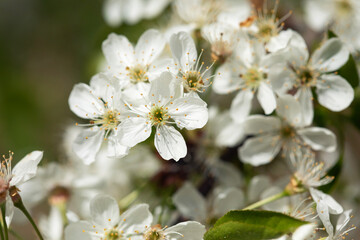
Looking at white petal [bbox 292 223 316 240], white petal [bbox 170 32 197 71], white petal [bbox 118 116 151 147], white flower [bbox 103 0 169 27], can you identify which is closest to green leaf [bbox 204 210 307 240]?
white petal [bbox 292 223 316 240]

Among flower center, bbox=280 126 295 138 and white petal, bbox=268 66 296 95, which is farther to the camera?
flower center, bbox=280 126 295 138

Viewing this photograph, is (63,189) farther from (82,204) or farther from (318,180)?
(318,180)

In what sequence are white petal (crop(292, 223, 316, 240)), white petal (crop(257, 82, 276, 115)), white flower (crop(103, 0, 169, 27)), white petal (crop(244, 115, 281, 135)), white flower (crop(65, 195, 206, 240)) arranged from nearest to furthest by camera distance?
white petal (crop(292, 223, 316, 240)), white flower (crop(65, 195, 206, 240)), white petal (crop(257, 82, 276, 115)), white petal (crop(244, 115, 281, 135)), white flower (crop(103, 0, 169, 27))

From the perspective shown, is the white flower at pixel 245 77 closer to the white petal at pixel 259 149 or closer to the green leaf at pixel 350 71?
the white petal at pixel 259 149

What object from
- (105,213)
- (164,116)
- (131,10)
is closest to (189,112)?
(164,116)

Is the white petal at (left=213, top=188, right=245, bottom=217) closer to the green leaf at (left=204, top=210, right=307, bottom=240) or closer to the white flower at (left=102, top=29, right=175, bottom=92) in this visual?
the green leaf at (left=204, top=210, right=307, bottom=240)

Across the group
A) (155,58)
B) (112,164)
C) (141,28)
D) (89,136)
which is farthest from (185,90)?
(141,28)

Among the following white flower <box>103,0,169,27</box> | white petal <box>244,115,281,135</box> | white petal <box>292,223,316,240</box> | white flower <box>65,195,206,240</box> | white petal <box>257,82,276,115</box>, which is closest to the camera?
white petal <box>292,223,316,240</box>

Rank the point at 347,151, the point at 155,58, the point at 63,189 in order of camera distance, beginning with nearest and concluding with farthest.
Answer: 1. the point at 155,58
2. the point at 63,189
3. the point at 347,151
